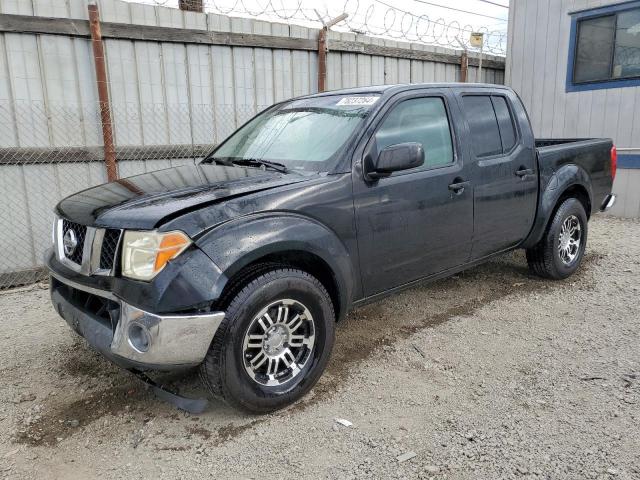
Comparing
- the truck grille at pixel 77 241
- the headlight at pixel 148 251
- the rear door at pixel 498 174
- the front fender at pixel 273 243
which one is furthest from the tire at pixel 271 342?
the rear door at pixel 498 174

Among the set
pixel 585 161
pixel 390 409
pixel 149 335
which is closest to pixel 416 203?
pixel 390 409

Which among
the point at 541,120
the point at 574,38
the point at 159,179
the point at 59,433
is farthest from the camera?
the point at 541,120

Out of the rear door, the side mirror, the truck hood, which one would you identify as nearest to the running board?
the truck hood

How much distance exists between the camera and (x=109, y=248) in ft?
8.86

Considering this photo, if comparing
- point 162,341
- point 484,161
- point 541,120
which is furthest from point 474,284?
point 541,120

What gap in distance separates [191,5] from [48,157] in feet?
8.86

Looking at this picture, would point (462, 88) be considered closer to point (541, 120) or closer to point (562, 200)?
point (562, 200)

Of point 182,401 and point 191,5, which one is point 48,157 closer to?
point 191,5

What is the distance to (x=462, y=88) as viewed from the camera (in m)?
4.14

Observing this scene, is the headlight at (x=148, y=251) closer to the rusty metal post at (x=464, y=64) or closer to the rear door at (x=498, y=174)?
the rear door at (x=498, y=174)

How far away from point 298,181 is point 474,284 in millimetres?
2845

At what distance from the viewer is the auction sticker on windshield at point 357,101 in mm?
3585

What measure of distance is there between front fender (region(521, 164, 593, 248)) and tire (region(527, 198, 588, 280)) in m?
0.12

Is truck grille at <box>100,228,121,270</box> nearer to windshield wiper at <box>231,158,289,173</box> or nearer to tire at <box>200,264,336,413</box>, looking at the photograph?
tire at <box>200,264,336,413</box>
